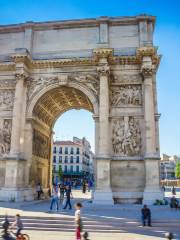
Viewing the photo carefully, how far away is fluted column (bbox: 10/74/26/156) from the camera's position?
16.3 meters

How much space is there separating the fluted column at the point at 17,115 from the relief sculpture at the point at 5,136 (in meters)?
0.91

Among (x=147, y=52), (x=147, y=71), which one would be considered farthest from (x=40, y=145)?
(x=147, y=52)

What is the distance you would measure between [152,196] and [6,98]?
10685 mm

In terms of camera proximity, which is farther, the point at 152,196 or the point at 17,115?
the point at 17,115

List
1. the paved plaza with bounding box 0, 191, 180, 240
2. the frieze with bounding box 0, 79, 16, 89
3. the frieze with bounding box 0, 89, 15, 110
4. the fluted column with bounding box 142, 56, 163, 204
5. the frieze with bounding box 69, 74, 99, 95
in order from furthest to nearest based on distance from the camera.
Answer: the frieze with bounding box 0, 79, 16, 89
the frieze with bounding box 0, 89, 15, 110
the frieze with bounding box 69, 74, 99, 95
the fluted column with bounding box 142, 56, 163, 204
the paved plaza with bounding box 0, 191, 180, 240

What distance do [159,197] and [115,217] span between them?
4.79m

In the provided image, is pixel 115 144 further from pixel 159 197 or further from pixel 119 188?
pixel 159 197

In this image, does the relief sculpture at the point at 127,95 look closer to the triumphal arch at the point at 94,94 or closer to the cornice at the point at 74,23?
the triumphal arch at the point at 94,94

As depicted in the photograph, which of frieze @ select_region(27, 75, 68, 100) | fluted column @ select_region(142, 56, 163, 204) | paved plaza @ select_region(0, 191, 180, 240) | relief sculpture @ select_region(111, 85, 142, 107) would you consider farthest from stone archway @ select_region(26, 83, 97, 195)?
paved plaza @ select_region(0, 191, 180, 240)

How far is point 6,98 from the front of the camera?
1811 cm

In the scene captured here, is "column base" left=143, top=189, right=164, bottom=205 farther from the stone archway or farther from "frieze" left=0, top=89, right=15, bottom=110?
"frieze" left=0, top=89, right=15, bottom=110

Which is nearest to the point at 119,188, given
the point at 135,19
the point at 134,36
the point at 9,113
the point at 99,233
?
the point at 99,233

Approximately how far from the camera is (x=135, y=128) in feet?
53.6

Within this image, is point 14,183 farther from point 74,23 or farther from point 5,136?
point 74,23
